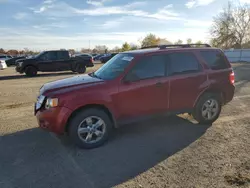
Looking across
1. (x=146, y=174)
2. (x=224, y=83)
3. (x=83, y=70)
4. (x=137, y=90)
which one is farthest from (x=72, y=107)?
(x=83, y=70)

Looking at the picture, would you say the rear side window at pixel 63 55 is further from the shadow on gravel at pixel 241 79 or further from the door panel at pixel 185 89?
the door panel at pixel 185 89

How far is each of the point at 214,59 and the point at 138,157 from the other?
308 cm

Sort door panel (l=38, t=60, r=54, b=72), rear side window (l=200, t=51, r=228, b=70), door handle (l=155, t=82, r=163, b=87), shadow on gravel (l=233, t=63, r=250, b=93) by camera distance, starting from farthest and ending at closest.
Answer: door panel (l=38, t=60, r=54, b=72), shadow on gravel (l=233, t=63, r=250, b=93), rear side window (l=200, t=51, r=228, b=70), door handle (l=155, t=82, r=163, b=87)

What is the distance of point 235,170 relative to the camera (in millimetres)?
3428

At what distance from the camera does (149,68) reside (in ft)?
15.3

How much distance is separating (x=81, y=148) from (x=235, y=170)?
2583mm

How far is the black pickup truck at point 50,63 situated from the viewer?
54.6ft

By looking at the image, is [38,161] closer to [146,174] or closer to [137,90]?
[146,174]

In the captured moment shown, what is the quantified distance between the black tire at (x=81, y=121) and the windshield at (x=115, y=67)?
2.46 feet

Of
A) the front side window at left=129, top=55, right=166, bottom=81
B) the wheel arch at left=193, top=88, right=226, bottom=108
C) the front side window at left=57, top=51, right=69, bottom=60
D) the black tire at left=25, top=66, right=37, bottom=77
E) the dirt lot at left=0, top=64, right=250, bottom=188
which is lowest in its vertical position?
the dirt lot at left=0, top=64, right=250, bottom=188

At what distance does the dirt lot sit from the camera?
3.22 meters

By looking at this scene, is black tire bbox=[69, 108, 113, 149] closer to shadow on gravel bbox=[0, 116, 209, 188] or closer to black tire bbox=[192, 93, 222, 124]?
shadow on gravel bbox=[0, 116, 209, 188]

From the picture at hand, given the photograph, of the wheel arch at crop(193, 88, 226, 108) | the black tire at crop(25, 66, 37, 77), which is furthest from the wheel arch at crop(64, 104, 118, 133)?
the black tire at crop(25, 66, 37, 77)

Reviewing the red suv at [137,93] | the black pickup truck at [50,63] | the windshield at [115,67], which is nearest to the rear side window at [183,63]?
the red suv at [137,93]
